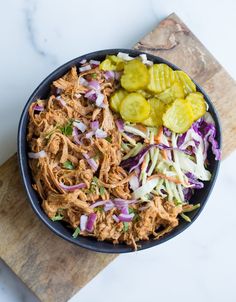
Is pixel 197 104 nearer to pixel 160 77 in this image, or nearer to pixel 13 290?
pixel 160 77

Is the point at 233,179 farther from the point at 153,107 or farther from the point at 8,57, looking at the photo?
the point at 8,57

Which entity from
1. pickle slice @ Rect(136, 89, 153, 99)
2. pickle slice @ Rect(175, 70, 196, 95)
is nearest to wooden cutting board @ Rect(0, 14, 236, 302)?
pickle slice @ Rect(136, 89, 153, 99)

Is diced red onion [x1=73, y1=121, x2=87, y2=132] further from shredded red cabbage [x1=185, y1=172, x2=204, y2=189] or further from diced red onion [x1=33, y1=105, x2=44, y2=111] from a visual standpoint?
shredded red cabbage [x1=185, y1=172, x2=204, y2=189]

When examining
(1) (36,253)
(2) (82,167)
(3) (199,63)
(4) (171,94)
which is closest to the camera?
(2) (82,167)

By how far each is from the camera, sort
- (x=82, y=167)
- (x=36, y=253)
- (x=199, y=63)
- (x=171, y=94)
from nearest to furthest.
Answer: (x=82, y=167)
(x=171, y=94)
(x=36, y=253)
(x=199, y=63)

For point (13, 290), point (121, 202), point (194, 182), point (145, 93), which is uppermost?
point (145, 93)

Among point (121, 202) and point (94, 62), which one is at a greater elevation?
point (94, 62)

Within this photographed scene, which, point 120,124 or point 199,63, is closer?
point 120,124

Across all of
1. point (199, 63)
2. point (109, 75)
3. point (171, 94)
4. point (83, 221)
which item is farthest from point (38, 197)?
point (199, 63)
